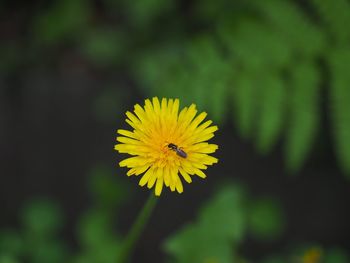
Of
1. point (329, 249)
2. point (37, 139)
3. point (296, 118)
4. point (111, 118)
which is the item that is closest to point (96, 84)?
point (111, 118)

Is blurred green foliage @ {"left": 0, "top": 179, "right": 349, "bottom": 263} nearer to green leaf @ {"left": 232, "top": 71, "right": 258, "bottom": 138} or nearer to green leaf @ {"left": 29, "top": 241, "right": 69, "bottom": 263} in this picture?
green leaf @ {"left": 29, "top": 241, "right": 69, "bottom": 263}

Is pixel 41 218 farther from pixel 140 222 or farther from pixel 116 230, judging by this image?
pixel 140 222

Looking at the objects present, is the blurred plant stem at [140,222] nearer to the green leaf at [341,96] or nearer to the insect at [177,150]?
the insect at [177,150]

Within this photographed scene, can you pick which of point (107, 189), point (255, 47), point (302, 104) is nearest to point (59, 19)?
point (107, 189)

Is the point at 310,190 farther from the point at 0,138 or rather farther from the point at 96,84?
the point at 0,138

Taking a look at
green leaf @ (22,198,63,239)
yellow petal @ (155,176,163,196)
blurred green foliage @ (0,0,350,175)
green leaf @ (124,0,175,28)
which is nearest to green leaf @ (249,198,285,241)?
blurred green foliage @ (0,0,350,175)

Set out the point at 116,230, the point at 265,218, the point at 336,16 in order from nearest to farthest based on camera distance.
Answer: the point at 336,16 < the point at 265,218 < the point at 116,230
